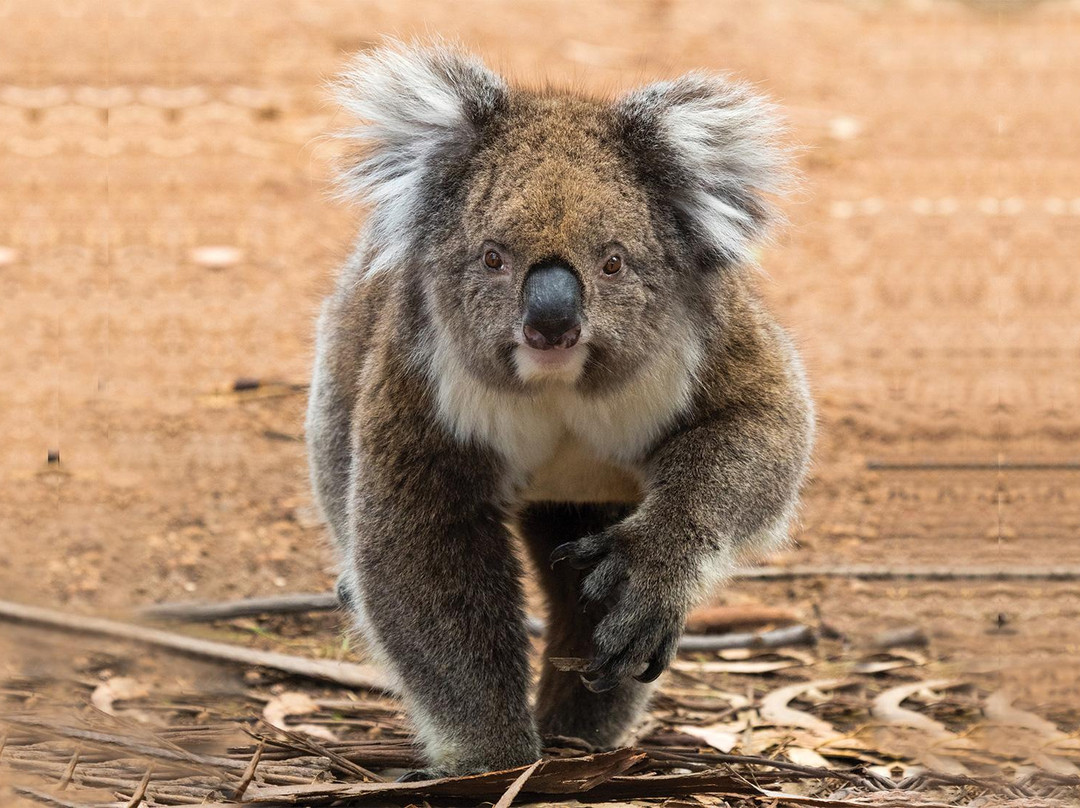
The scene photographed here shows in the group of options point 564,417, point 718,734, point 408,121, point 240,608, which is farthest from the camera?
point 240,608

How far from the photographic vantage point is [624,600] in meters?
3.94

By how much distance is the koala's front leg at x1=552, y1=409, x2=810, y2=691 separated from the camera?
12.9ft

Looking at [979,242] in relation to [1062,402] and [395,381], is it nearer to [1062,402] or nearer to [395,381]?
[1062,402]

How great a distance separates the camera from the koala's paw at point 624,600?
12.9ft

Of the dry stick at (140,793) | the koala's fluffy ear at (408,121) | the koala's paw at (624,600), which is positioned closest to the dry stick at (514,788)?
the koala's paw at (624,600)

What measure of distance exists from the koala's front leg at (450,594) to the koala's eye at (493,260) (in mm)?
626

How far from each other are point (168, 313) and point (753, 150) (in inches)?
284

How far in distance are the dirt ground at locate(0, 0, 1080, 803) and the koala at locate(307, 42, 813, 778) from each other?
55 centimetres

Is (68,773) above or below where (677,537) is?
below

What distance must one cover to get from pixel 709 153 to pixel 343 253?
9.17 feet

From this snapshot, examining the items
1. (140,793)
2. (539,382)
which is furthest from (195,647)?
(539,382)

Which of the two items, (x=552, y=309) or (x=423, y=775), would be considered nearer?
(x=552, y=309)

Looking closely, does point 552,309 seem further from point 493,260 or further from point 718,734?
point 718,734

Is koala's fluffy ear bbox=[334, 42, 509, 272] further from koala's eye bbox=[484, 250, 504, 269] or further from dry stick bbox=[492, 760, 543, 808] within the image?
dry stick bbox=[492, 760, 543, 808]
